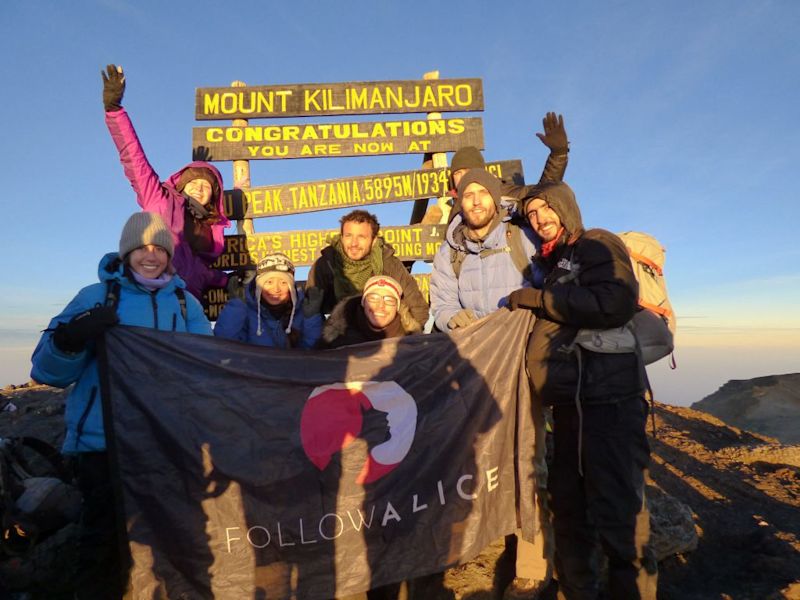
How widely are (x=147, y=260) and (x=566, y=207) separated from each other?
10.3ft

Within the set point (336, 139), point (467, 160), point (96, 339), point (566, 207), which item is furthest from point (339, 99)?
point (96, 339)

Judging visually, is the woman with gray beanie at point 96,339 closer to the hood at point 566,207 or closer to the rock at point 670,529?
the hood at point 566,207

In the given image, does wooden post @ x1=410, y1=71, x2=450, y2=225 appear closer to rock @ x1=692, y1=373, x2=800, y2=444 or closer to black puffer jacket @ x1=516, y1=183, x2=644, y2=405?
black puffer jacket @ x1=516, y1=183, x2=644, y2=405

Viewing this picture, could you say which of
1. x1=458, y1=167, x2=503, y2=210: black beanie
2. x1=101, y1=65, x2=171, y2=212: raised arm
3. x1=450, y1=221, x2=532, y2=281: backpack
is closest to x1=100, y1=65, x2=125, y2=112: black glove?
x1=101, y1=65, x2=171, y2=212: raised arm

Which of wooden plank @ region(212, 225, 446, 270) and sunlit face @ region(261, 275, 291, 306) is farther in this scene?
wooden plank @ region(212, 225, 446, 270)

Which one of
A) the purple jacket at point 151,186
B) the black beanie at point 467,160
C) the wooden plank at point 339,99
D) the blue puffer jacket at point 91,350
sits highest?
the wooden plank at point 339,99

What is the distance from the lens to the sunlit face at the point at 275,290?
4.44 metres

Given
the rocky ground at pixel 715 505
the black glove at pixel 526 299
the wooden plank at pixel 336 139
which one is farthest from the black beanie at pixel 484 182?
the rocky ground at pixel 715 505

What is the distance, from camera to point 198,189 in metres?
5.65

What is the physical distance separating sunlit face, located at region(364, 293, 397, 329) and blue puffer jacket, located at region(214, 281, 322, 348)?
62cm

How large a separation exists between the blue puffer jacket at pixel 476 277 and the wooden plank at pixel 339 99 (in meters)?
3.41

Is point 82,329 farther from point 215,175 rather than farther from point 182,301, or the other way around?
point 215,175

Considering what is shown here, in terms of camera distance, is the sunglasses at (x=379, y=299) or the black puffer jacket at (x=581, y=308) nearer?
the black puffer jacket at (x=581, y=308)

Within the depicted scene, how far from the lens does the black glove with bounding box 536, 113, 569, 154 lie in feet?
17.9
